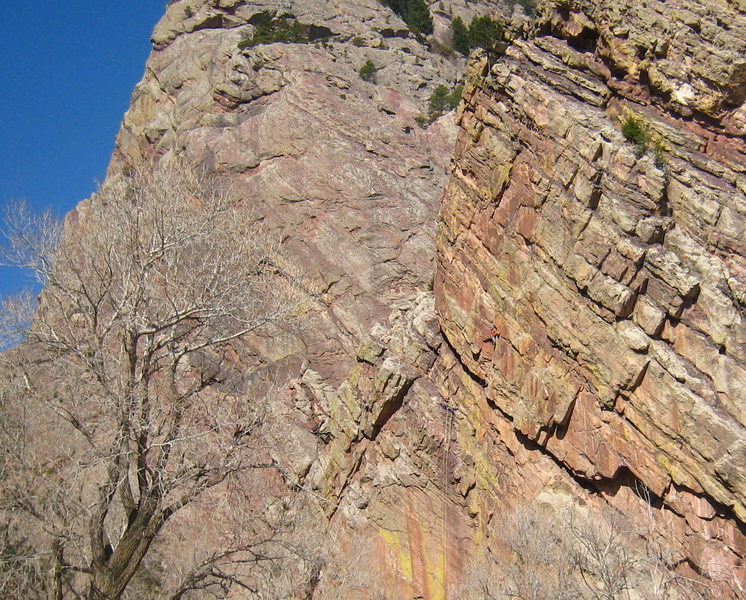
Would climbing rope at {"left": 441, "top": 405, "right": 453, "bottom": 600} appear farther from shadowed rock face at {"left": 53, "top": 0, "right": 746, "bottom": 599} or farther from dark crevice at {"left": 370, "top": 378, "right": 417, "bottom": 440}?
dark crevice at {"left": 370, "top": 378, "right": 417, "bottom": 440}

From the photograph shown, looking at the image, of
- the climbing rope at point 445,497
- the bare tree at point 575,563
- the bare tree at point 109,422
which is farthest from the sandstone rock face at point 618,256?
the bare tree at point 109,422

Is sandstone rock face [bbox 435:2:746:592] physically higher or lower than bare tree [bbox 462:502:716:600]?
higher

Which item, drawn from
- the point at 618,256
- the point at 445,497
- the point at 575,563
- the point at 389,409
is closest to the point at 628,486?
the point at 575,563

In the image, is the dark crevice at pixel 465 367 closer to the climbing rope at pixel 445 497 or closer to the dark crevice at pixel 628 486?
the climbing rope at pixel 445 497

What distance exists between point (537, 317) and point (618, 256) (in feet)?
9.32

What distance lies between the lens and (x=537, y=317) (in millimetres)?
18375

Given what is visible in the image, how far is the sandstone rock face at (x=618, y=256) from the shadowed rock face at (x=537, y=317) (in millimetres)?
56

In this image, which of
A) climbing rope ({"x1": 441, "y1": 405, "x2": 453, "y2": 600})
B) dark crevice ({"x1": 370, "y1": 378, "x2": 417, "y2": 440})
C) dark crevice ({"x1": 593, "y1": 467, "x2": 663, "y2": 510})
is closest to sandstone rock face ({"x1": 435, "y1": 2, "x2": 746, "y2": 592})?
dark crevice ({"x1": 593, "y1": 467, "x2": 663, "y2": 510})

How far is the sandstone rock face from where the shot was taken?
1502 centimetres

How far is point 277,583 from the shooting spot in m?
17.2

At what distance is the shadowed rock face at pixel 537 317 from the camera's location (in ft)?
50.8

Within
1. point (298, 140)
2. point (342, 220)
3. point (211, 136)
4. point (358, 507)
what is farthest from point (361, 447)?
point (211, 136)

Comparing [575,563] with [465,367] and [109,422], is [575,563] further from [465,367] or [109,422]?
[109,422]

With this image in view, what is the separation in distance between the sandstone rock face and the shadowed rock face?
6 centimetres
